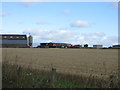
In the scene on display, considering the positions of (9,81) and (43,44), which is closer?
(9,81)

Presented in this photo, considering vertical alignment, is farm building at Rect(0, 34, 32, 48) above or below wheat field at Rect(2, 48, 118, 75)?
above

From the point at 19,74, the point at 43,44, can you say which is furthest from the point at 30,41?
the point at 19,74

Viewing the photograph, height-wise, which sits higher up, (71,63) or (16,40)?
(16,40)

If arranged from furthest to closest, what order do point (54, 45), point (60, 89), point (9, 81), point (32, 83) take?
point (54, 45)
point (9, 81)
point (32, 83)
point (60, 89)

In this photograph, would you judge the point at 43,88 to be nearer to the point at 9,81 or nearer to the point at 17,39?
the point at 9,81

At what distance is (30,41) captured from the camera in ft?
446

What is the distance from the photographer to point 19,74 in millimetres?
7590

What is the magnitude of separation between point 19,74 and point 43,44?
428 ft

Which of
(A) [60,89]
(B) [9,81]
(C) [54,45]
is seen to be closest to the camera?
(A) [60,89]

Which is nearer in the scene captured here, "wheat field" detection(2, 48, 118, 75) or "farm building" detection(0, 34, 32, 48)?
"wheat field" detection(2, 48, 118, 75)

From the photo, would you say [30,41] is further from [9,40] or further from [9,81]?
[9,81]

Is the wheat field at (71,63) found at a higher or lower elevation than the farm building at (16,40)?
lower

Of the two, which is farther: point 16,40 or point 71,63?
point 16,40

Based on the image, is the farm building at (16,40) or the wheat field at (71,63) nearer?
the wheat field at (71,63)
